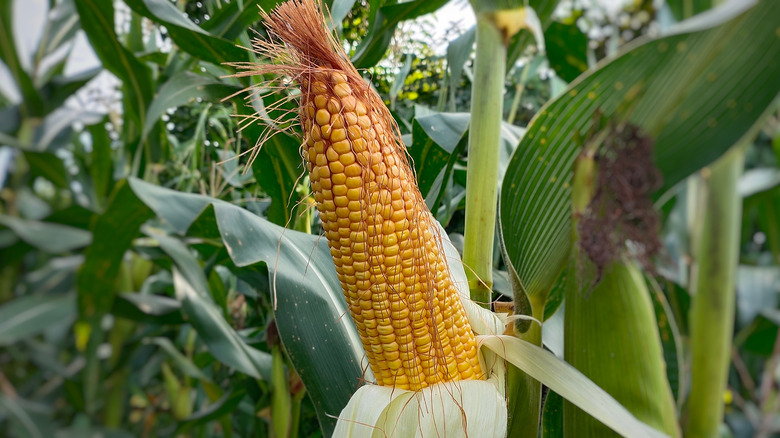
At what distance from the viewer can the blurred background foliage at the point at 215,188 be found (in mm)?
396

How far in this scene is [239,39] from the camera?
1.69ft

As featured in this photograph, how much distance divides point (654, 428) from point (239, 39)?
48 cm

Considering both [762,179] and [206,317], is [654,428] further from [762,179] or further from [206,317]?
[206,317]

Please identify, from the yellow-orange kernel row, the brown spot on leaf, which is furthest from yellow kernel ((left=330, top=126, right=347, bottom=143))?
the brown spot on leaf

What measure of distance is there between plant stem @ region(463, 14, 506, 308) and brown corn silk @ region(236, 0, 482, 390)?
0.10 ft

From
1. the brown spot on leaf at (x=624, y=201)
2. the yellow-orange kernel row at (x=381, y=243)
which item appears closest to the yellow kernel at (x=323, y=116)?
the yellow-orange kernel row at (x=381, y=243)

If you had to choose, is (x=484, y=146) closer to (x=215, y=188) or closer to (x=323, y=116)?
(x=323, y=116)

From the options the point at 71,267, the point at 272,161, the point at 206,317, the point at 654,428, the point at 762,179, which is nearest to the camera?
the point at 654,428

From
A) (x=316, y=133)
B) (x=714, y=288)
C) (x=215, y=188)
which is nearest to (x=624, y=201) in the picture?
(x=714, y=288)

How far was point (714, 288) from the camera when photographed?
0.19m

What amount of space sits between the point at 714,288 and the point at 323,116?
0.19 meters

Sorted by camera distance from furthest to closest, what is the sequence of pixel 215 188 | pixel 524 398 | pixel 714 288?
pixel 215 188 → pixel 524 398 → pixel 714 288

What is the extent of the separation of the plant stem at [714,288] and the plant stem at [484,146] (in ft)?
0.43

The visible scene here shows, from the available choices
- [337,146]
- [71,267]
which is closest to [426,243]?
[337,146]
